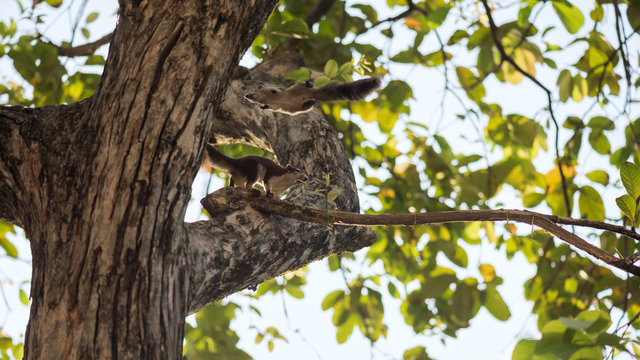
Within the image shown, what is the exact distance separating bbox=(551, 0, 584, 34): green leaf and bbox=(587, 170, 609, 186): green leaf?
934 millimetres

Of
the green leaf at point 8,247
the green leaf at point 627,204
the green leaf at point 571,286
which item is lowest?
the green leaf at point 627,204

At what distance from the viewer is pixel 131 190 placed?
151 cm

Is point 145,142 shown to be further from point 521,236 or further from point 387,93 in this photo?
point 521,236

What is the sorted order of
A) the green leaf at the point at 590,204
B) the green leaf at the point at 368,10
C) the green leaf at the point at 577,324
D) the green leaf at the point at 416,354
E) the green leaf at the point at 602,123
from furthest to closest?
the green leaf at the point at 368,10
the green leaf at the point at 602,123
the green leaf at the point at 416,354
the green leaf at the point at 590,204
the green leaf at the point at 577,324

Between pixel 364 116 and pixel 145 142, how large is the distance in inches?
114

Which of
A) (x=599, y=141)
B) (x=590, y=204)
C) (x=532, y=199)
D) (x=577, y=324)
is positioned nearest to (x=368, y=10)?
(x=532, y=199)

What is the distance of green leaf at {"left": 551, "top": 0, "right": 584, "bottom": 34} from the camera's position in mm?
3350

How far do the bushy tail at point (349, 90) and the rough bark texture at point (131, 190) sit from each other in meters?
0.33

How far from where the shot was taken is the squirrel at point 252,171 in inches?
88.4

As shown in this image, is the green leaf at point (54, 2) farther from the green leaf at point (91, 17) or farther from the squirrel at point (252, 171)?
the squirrel at point (252, 171)

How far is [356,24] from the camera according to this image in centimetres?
428

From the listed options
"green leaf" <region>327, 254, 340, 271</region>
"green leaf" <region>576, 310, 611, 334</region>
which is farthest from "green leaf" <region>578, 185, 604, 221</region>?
"green leaf" <region>576, 310, 611, 334</region>

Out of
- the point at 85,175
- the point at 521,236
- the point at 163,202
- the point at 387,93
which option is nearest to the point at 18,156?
the point at 85,175

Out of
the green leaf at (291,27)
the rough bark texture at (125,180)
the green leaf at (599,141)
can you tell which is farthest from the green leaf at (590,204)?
the rough bark texture at (125,180)
